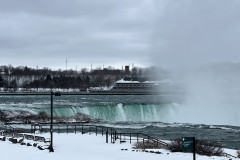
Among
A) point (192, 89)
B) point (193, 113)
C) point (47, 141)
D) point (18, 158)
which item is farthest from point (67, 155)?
point (192, 89)

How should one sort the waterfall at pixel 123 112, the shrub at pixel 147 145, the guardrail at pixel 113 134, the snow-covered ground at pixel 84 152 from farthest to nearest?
the waterfall at pixel 123 112
the guardrail at pixel 113 134
the shrub at pixel 147 145
the snow-covered ground at pixel 84 152

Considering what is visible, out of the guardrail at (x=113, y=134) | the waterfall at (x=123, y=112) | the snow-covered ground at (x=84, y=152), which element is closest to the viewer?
the snow-covered ground at (x=84, y=152)

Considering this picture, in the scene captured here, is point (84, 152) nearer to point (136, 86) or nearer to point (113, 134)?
point (113, 134)

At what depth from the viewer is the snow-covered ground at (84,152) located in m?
22.6

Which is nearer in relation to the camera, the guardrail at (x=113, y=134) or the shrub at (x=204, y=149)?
the shrub at (x=204, y=149)

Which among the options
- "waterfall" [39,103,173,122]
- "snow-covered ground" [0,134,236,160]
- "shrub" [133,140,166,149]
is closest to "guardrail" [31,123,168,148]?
"shrub" [133,140,166,149]

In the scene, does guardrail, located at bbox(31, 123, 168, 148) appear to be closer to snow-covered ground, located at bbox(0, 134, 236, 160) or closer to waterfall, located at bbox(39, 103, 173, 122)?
snow-covered ground, located at bbox(0, 134, 236, 160)

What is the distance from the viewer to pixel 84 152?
81.4 feet

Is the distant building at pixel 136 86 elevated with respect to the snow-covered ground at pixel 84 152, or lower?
elevated

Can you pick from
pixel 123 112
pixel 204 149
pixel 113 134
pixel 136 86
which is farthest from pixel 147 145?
pixel 136 86

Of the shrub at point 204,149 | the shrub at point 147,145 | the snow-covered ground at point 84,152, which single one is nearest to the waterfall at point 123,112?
the snow-covered ground at point 84,152

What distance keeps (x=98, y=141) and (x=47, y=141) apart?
136 inches

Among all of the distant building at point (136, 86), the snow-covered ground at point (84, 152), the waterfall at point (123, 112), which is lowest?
the snow-covered ground at point (84, 152)

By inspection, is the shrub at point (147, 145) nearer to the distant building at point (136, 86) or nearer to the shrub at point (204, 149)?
the shrub at point (204, 149)
